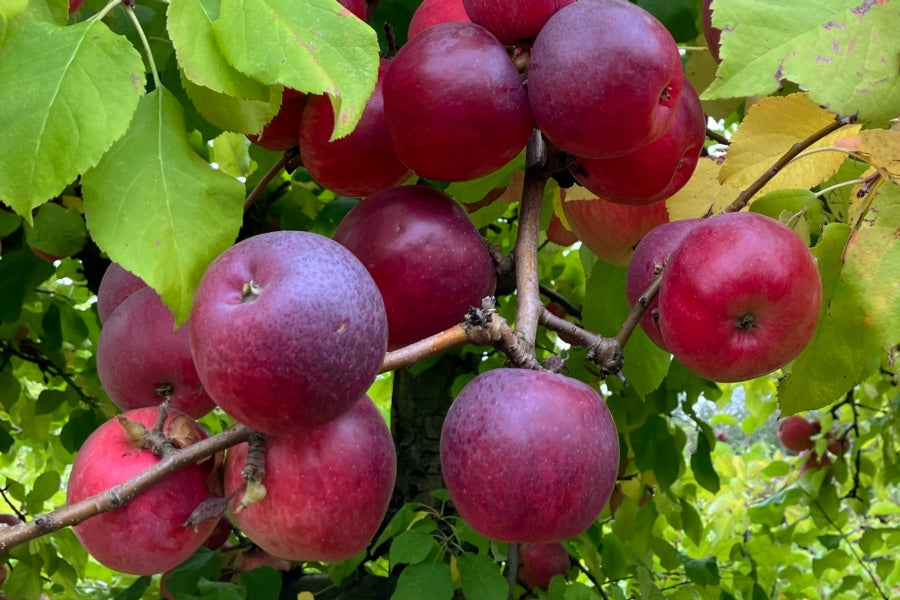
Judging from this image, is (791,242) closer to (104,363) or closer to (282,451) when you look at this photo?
(282,451)

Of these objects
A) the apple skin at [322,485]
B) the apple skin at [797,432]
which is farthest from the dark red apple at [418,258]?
the apple skin at [797,432]

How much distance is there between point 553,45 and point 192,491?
57 centimetres

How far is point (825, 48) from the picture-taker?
2.79 ft

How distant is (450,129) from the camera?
89 cm

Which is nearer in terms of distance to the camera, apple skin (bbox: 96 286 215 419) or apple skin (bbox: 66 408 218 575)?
apple skin (bbox: 66 408 218 575)

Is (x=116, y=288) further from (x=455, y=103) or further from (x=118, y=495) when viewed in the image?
(x=455, y=103)

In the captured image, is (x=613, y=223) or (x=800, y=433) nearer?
(x=613, y=223)

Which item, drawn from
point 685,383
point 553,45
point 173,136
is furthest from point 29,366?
point 553,45

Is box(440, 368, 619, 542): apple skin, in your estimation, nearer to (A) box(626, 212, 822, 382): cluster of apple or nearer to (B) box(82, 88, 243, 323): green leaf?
(A) box(626, 212, 822, 382): cluster of apple

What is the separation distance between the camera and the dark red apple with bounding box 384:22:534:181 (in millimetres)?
880

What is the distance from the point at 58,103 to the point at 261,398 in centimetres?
34

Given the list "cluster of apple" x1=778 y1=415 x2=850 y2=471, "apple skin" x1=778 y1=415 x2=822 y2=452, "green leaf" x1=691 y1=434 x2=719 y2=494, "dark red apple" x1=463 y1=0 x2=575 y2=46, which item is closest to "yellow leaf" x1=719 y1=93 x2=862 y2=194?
"dark red apple" x1=463 y1=0 x2=575 y2=46

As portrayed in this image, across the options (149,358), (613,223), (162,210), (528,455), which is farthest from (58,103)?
(613,223)

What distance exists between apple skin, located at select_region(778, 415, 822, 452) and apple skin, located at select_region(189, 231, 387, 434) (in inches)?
132
